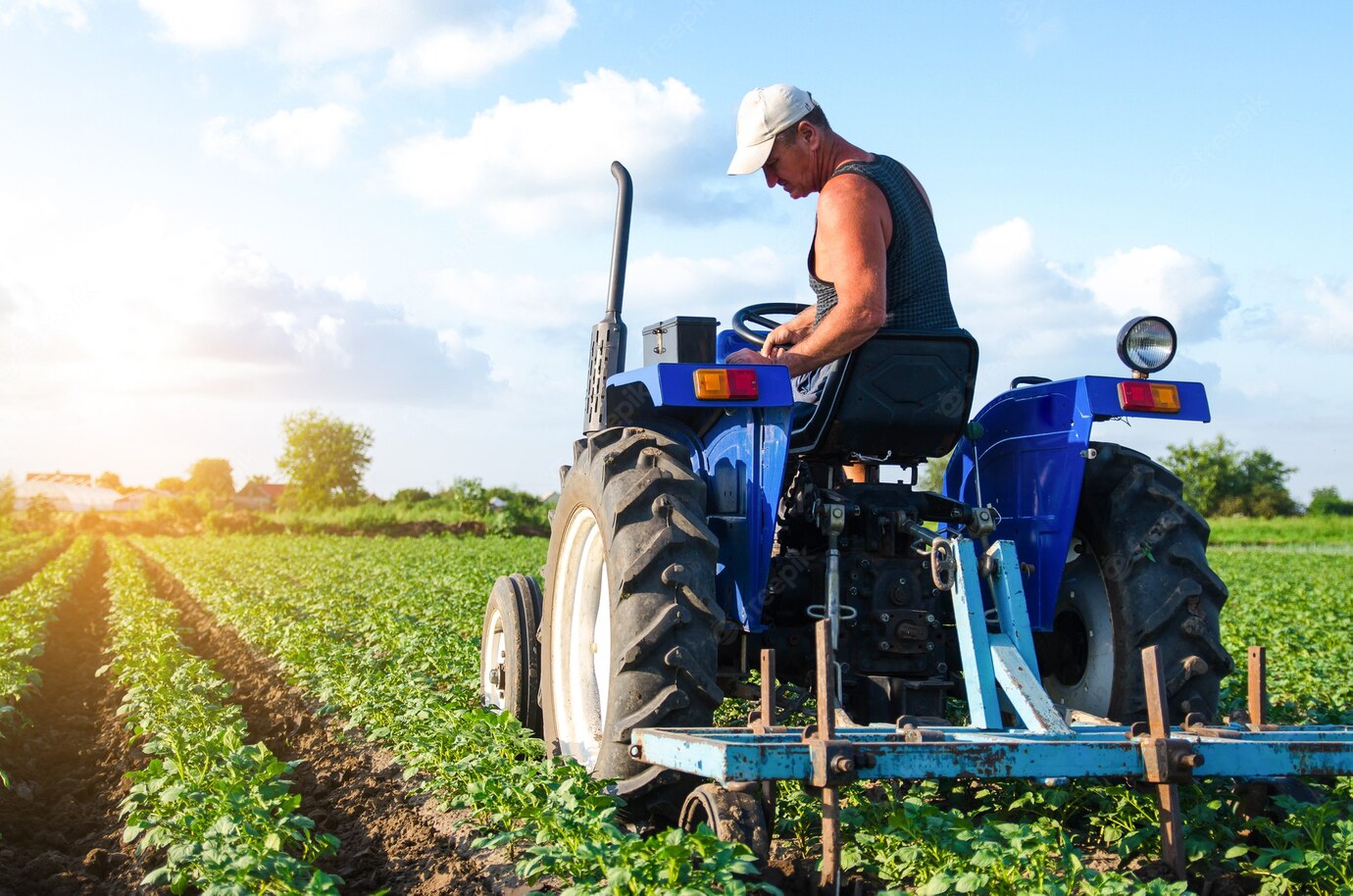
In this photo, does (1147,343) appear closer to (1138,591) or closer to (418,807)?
(1138,591)

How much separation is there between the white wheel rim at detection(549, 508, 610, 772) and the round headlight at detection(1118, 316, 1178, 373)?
79.4 inches

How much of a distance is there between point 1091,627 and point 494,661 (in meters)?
2.90

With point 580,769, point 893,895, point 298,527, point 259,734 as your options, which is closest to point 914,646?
point 580,769

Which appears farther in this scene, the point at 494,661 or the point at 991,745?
the point at 494,661

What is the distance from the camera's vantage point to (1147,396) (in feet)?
13.8

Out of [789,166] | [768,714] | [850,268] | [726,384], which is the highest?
[789,166]

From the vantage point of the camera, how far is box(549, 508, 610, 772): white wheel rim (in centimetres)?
455

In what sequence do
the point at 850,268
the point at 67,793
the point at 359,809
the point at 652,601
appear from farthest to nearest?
the point at 67,793, the point at 359,809, the point at 850,268, the point at 652,601

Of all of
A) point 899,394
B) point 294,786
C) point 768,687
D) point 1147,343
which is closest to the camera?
point 768,687

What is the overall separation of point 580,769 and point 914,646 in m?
1.23

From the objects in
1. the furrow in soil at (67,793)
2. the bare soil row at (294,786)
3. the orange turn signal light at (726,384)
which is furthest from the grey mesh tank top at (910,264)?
the furrow in soil at (67,793)

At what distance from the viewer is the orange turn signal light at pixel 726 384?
3719 mm

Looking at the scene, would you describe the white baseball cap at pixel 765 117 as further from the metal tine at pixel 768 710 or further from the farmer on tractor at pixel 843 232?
the metal tine at pixel 768 710

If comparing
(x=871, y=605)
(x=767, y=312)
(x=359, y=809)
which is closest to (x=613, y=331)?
(x=767, y=312)
